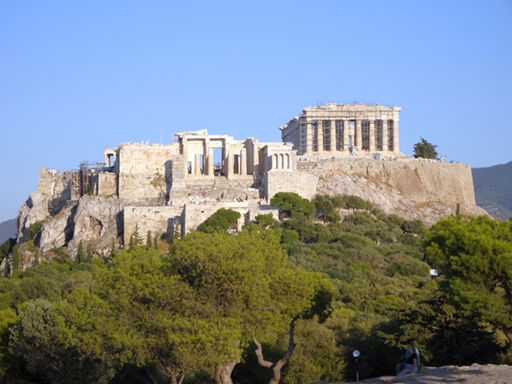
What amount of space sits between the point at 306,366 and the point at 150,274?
5859mm

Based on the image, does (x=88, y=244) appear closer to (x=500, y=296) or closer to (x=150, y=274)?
(x=150, y=274)

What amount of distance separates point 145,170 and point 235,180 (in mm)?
6846

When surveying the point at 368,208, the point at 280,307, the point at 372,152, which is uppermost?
the point at 372,152

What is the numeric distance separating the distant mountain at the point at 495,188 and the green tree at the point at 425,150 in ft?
255

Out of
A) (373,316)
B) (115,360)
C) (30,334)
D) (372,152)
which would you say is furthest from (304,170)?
(115,360)

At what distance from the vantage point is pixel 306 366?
78.5 ft

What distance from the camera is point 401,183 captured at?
214 ft

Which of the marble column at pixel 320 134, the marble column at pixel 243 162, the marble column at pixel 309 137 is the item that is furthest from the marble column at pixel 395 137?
the marble column at pixel 243 162

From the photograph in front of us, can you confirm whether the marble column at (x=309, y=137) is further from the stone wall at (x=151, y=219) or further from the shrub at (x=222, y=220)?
the shrub at (x=222, y=220)

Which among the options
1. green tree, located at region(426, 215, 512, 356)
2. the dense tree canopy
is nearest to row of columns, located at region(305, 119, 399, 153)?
the dense tree canopy

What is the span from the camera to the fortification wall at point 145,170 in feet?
188

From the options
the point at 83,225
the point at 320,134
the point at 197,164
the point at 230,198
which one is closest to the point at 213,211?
the point at 230,198

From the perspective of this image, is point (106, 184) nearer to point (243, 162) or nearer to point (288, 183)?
point (243, 162)

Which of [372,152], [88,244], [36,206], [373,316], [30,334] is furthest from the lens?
[372,152]
